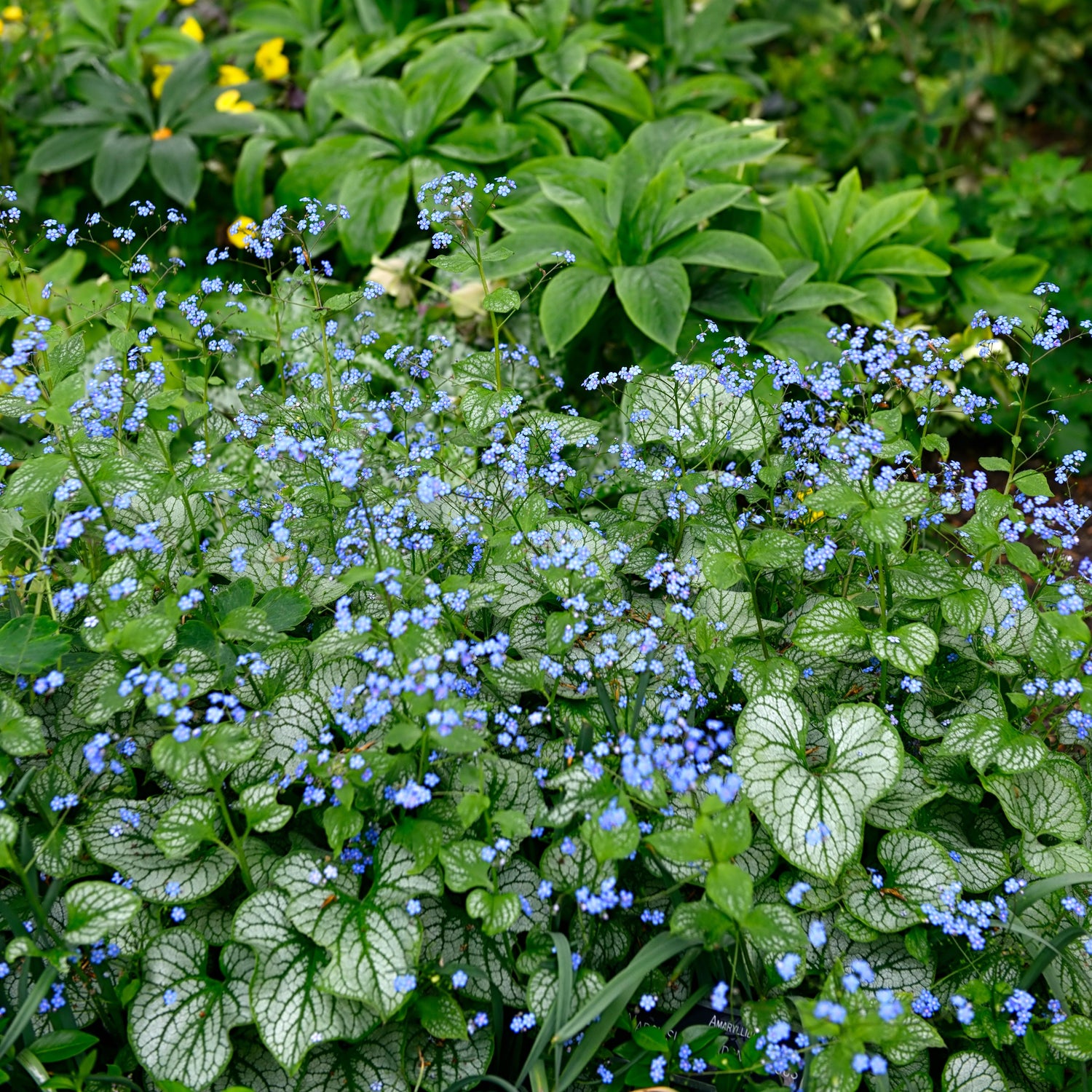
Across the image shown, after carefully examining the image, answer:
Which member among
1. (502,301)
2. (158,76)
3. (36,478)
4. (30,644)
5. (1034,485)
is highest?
(502,301)

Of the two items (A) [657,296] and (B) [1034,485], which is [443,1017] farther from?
(A) [657,296]

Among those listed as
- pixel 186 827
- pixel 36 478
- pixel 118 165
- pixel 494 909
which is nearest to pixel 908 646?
pixel 494 909

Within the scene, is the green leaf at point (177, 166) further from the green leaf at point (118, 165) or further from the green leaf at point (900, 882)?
the green leaf at point (900, 882)

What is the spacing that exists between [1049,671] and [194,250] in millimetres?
3759

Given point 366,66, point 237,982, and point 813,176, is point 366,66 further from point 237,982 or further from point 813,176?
point 237,982

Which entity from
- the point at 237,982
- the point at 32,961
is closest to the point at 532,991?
the point at 237,982

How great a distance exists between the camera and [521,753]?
2.17 metres

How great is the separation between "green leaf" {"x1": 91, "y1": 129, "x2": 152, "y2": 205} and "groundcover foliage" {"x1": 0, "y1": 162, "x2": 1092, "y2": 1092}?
1.83 meters

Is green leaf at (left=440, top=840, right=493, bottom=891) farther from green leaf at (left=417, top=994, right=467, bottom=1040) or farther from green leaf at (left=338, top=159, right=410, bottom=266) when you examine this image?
green leaf at (left=338, top=159, right=410, bottom=266)

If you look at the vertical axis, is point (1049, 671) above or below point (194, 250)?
above

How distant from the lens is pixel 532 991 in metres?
1.80

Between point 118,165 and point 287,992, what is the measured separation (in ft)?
11.7

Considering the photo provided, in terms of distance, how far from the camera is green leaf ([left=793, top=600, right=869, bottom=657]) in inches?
80.6

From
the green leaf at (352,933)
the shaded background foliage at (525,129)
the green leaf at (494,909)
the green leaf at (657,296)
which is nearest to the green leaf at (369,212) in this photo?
the shaded background foliage at (525,129)
